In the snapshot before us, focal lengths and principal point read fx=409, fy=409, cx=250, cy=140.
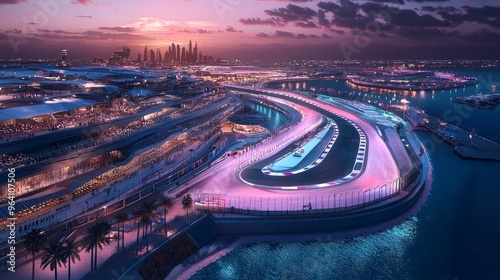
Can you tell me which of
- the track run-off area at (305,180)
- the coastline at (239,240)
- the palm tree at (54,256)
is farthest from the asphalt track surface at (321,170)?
the palm tree at (54,256)

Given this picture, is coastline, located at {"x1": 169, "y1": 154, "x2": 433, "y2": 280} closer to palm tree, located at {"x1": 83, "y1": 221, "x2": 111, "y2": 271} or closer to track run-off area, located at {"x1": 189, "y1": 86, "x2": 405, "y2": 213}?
track run-off area, located at {"x1": 189, "y1": 86, "x2": 405, "y2": 213}

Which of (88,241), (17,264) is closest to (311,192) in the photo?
(88,241)

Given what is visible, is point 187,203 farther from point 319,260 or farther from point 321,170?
point 321,170

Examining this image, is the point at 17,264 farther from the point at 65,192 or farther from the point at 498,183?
the point at 498,183

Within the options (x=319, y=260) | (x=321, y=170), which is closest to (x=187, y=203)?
(x=319, y=260)

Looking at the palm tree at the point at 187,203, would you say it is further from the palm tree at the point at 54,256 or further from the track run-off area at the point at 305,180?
the palm tree at the point at 54,256

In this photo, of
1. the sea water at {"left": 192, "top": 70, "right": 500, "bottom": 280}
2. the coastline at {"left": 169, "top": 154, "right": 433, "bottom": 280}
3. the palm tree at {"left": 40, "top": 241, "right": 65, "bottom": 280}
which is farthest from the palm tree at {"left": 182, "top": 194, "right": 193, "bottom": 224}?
the palm tree at {"left": 40, "top": 241, "right": 65, "bottom": 280}
